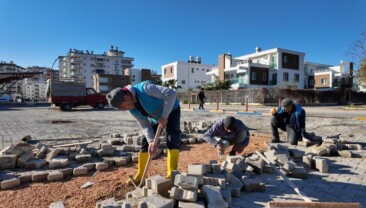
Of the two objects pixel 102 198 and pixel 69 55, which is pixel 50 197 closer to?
pixel 102 198

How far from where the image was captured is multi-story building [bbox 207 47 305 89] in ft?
129

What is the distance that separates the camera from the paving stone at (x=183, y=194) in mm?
2586

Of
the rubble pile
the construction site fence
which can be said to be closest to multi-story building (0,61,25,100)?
the construction site fence

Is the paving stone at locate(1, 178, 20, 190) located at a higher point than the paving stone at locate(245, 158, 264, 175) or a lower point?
lower

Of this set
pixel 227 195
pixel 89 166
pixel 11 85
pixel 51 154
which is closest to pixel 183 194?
pixel 227 195

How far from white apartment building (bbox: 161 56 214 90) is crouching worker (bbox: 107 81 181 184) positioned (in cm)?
4768

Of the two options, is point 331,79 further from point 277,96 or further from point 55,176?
point 55,176

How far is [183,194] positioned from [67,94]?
1972 centimetres

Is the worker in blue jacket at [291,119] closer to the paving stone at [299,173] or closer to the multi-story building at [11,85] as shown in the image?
the paving stone at [299,173]

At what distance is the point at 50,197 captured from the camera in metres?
3.16

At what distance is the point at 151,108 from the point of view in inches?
129

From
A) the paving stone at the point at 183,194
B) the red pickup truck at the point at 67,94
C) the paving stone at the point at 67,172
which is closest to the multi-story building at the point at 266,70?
the red pickup truck at the point at 67,94

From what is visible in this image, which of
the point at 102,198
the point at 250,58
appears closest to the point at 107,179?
the point at 102,198

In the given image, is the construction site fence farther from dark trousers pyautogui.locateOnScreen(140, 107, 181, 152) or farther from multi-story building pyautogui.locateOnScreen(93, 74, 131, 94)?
multi-story building pyautogui.locateOnScreen(93, 74, 131, 94)
